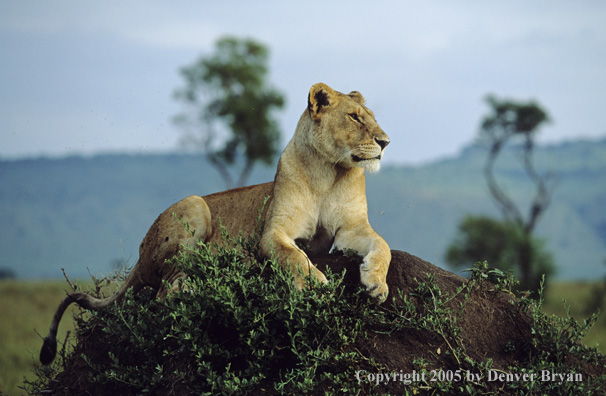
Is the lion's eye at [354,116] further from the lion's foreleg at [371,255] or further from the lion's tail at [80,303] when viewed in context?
the lion's tail at [80,303]

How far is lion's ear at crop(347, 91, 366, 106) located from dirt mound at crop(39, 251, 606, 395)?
155cm

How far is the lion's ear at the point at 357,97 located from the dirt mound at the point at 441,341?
60.9 inches

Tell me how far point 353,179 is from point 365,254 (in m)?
0.85

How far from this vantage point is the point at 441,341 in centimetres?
537

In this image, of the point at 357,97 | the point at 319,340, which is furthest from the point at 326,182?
the point at 319,340

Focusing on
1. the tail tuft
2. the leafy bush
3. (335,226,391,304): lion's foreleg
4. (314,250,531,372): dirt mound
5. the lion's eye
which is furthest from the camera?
the tail tuft

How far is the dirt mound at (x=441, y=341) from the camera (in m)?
5.08

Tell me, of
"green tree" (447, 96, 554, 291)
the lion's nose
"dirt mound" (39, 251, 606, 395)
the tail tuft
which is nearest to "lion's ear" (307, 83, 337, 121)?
the lion's nose

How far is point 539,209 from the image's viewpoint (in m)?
37.1

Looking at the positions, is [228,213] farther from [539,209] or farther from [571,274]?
[571,274]

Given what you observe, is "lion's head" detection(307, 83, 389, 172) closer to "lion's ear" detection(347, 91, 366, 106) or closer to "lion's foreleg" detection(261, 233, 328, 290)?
"lion's ear" detection(347, 91, 366, 106)

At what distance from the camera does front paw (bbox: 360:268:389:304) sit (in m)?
5.34

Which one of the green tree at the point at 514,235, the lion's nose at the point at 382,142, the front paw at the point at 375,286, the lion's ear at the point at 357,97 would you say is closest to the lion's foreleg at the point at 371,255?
the front paw at the point at 375,286

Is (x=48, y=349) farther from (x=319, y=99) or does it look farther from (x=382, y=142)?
(x=382, y=142)
